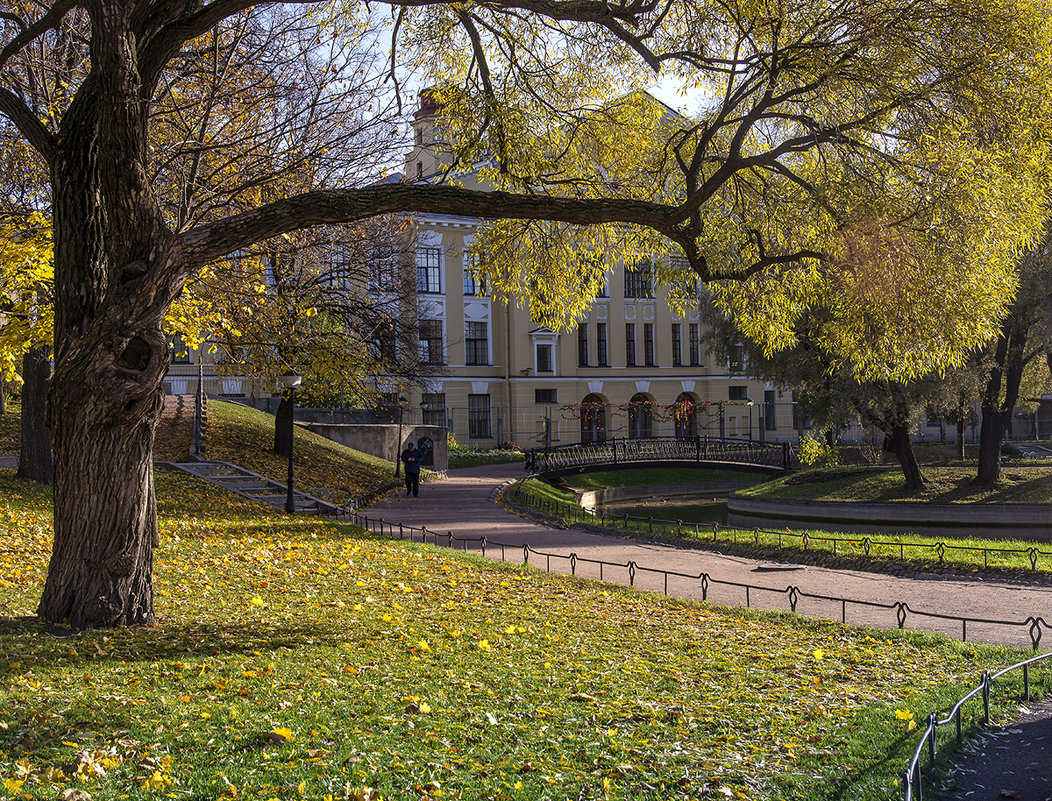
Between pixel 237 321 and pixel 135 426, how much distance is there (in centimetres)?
827

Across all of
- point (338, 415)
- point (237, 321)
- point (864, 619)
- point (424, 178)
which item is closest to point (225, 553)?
point (237, 321)

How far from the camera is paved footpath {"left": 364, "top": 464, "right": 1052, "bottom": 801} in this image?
5.25 metres

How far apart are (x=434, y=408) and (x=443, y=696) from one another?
144ft

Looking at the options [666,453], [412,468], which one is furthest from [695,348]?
[412,468]

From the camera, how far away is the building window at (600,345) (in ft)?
181

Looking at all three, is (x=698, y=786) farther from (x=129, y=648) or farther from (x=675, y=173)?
(x=675, y=173)

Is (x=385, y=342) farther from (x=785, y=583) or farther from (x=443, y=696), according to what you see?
(x=443, y=696)

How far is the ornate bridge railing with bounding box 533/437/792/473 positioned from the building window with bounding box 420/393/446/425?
40.4 feet

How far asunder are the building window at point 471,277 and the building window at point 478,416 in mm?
6325

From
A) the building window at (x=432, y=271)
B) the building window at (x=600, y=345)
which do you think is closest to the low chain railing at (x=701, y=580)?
the building window at (x=432, y=271)

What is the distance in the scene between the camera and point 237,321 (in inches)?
594

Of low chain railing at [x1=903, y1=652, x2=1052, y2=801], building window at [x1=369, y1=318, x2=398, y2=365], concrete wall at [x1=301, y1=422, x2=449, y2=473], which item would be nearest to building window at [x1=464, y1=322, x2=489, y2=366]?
concrete wall at [x1=301, y1=422, x2=449, y2=473]

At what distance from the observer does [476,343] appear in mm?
51719

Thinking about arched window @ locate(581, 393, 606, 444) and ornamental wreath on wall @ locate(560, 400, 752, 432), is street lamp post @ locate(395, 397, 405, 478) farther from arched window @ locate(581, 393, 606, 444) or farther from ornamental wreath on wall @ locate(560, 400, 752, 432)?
arched window @ locate(581, 393, 606, 444)
